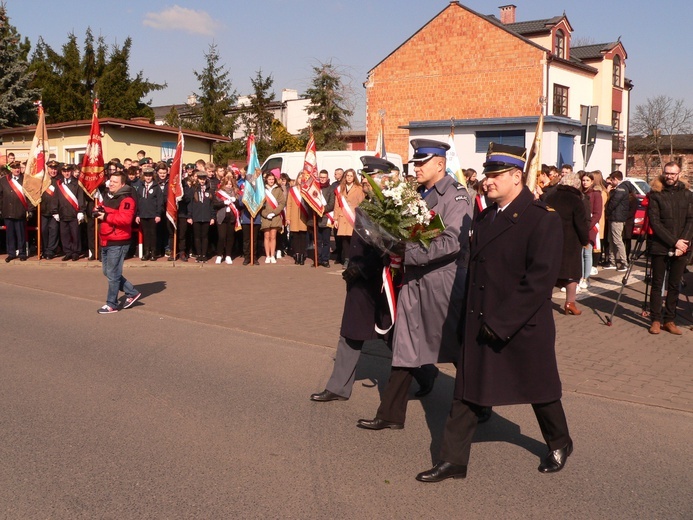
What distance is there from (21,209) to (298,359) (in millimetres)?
10966

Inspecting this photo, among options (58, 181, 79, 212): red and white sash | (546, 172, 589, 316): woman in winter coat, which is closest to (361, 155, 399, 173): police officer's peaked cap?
(546, 172, 589, 316): woman in winter coat

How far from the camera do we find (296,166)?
20.9 m

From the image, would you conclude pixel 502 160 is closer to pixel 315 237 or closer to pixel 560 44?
pixel 315 237

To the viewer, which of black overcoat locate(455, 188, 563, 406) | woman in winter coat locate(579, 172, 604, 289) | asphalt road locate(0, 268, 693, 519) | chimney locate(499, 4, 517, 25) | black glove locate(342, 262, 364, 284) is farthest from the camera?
chimney locate(499, 4, 517, 25)

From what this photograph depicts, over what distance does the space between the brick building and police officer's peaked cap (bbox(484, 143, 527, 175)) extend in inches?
1286

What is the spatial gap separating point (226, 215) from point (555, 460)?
12763 mm

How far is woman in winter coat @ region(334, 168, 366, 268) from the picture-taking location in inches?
634

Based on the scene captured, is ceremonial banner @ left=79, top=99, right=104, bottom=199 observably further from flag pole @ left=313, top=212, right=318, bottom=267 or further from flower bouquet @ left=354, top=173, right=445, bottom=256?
flower bouquet @ left=354, top=173, right=445, bottom=256

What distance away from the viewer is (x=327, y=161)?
20156mm

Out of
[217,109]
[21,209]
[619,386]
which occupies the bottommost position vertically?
[619,386]

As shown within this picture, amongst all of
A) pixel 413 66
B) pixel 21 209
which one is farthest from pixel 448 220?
pixel 413 66

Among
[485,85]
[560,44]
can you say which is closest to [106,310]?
[485,85]

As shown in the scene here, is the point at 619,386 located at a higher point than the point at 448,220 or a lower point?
lower

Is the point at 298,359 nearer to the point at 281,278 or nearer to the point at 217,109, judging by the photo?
the point at 281,278
